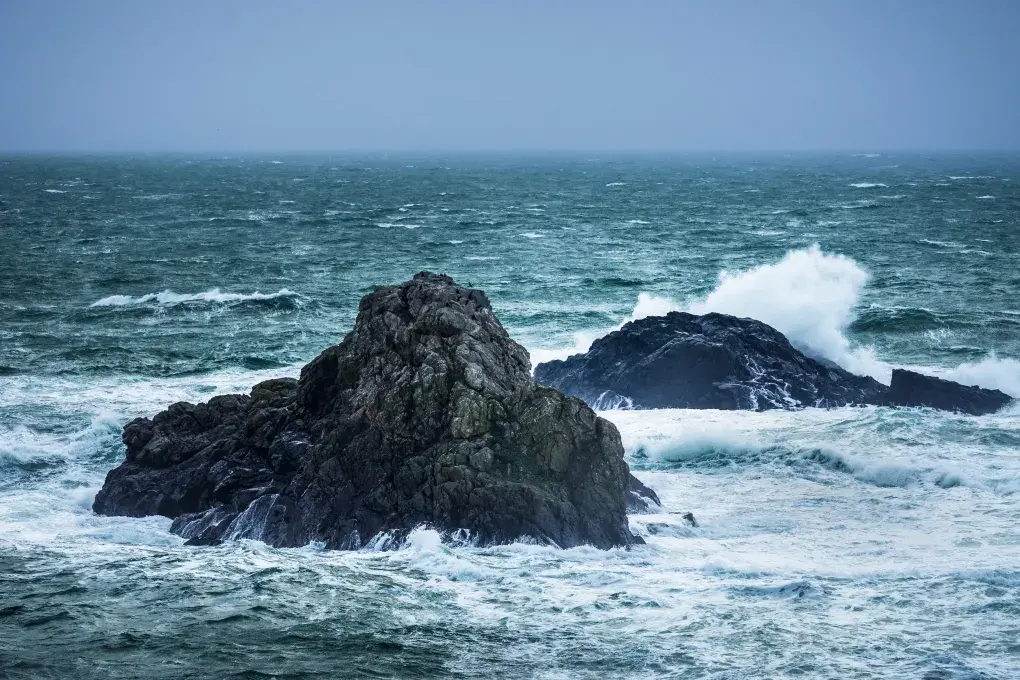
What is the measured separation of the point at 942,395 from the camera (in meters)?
28.6

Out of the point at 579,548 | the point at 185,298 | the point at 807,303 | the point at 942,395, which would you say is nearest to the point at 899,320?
the point at 807,303

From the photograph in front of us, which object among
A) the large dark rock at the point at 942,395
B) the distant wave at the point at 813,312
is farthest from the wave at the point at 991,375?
the large dark rock at the point at 942,395

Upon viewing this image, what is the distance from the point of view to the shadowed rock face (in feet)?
94.7

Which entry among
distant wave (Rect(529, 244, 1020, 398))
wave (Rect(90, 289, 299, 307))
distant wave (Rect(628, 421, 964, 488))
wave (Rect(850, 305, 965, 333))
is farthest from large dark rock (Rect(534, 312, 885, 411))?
wave (Rect(90, 289, 299, 307))

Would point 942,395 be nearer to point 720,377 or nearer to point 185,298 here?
point 720,377

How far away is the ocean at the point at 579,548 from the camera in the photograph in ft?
52.8

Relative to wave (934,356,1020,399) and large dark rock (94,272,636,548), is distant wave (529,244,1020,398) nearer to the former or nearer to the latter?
wave (934,356,1020,399)

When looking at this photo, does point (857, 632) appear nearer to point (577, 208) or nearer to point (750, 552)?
→ point (750, 552)

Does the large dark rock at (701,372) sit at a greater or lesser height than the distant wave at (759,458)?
greater

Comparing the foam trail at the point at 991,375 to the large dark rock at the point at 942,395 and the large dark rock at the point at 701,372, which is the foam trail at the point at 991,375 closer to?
the large dark rock at the point at 942,395

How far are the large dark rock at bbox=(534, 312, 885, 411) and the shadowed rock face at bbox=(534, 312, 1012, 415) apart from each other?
0.03m

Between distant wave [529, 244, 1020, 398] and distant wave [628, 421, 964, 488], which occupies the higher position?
distant wave [529, 244, 1020, 398]

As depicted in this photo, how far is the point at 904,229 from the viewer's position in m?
72.6

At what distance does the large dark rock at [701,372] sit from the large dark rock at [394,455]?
6787 mm
